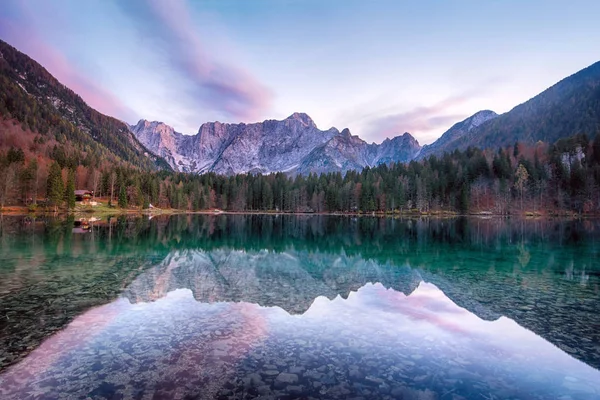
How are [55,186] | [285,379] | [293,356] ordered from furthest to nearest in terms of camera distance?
[55,186] < [293,356] < [285,379]

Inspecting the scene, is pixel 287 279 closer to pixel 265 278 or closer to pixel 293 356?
pixel 265 278

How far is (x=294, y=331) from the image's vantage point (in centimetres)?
1605

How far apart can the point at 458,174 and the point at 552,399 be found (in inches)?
7123

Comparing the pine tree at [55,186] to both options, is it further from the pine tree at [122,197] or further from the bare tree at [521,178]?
the bare tree at [521,178]

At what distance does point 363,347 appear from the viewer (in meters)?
14.2

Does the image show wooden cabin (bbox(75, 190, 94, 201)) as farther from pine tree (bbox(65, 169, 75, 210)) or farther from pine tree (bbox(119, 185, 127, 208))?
pine tree (bbox(65, 169, 75, 210))

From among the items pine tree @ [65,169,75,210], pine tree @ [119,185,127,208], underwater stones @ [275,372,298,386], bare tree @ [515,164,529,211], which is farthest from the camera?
bare tree @ [515,164,529,211]

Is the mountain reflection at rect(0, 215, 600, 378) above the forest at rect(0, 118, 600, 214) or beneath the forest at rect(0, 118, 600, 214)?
beneath

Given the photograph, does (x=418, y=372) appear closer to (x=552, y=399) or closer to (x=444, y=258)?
(x=552, y=399)

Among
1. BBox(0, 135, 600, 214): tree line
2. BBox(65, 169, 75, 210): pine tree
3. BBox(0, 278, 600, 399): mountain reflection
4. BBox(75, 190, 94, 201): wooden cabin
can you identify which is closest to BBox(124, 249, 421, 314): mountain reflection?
BBox(0, 278, 600, 399): mountain reflection

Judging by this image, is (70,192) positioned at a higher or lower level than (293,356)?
higher

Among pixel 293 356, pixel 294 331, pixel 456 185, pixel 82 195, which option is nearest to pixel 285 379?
pixel 293 356

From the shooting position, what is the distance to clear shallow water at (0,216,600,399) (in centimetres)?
1098

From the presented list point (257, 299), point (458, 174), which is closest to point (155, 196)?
point (458, 174)
